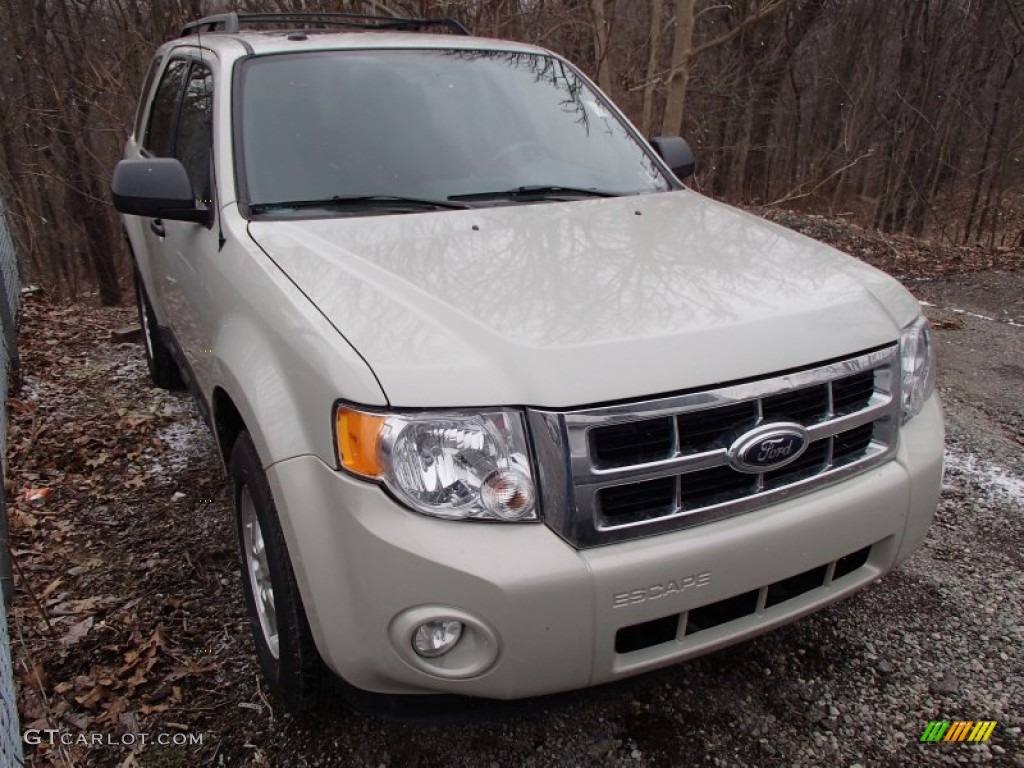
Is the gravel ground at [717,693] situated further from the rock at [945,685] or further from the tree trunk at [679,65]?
the tree trunk at [679,65]

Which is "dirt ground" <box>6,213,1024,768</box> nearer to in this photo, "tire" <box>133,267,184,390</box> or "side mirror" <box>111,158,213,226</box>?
"tire" <box>133,267,184,390</box>

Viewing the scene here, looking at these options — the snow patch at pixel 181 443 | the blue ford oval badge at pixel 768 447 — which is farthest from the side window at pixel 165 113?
the blue ford oval badge at pixel 768 447

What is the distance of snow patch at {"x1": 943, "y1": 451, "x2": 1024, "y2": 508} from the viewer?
11.3 feet

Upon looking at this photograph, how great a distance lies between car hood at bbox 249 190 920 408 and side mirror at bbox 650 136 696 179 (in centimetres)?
104

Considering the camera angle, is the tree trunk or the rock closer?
the rock

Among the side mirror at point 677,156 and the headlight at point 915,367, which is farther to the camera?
the side mirror at point 677,156

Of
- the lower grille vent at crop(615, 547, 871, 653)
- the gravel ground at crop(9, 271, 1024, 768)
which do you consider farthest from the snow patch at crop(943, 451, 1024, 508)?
the lower grille vent at crop(615, 547, 871, 653)

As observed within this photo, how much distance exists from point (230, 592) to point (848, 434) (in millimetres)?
2182

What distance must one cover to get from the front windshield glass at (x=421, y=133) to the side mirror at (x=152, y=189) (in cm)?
22

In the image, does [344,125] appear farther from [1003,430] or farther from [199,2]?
[199,2]

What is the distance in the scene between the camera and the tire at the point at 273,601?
1.92 meters

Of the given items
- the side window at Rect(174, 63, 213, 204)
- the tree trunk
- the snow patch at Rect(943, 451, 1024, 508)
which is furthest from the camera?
the tree trunk

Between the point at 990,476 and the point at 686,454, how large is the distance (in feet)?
8.75

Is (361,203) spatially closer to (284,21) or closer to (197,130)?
(197,130)
